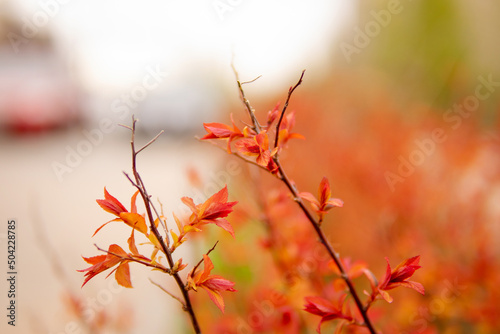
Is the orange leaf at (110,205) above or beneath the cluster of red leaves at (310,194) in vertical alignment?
above

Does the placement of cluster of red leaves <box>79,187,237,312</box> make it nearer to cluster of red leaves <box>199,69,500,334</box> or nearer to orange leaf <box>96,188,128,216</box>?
orange leaf <box>96,188,128,216</box>

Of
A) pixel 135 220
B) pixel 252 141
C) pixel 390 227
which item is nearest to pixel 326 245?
pixel 252 141

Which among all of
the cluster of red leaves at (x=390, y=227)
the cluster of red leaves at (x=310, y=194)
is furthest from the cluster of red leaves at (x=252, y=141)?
the cluster of red leaves at (x=390, y=227)

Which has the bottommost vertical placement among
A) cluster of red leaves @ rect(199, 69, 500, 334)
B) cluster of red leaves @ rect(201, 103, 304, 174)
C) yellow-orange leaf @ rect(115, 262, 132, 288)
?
cluster of red leaves @ rect(199, 69, 500, 334)

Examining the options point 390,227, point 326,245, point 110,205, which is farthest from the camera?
point 390,227

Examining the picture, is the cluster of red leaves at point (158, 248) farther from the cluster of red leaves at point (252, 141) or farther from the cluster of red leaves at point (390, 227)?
the cluster of red leaves at point (390, 227)

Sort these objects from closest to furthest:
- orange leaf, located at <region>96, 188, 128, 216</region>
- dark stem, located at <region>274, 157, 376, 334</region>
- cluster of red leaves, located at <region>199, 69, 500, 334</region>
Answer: orange leaf, located at <region>96, 188, 128, 216</region> → dark stem, located at <region>274, 157, 376, 334</region> → cluster of red leaves, located at <region>199, 69, 500, 334</region>

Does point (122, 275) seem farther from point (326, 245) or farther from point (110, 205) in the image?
point (326, 245)

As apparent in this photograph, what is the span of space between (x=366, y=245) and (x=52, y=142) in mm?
10503

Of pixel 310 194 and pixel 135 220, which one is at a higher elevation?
pixel 135 220

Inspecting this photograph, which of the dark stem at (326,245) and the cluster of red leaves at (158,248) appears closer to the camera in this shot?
the cluster of red leaves at (158,248)

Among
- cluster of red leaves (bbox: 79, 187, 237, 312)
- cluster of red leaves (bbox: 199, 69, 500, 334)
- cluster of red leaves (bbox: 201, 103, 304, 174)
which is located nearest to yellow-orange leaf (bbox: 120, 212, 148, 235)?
cluster of red leaves (bbox: 79, 187, 237, 312)

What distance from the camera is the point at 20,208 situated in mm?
5238

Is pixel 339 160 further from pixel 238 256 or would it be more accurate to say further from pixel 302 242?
pixel 302 242
